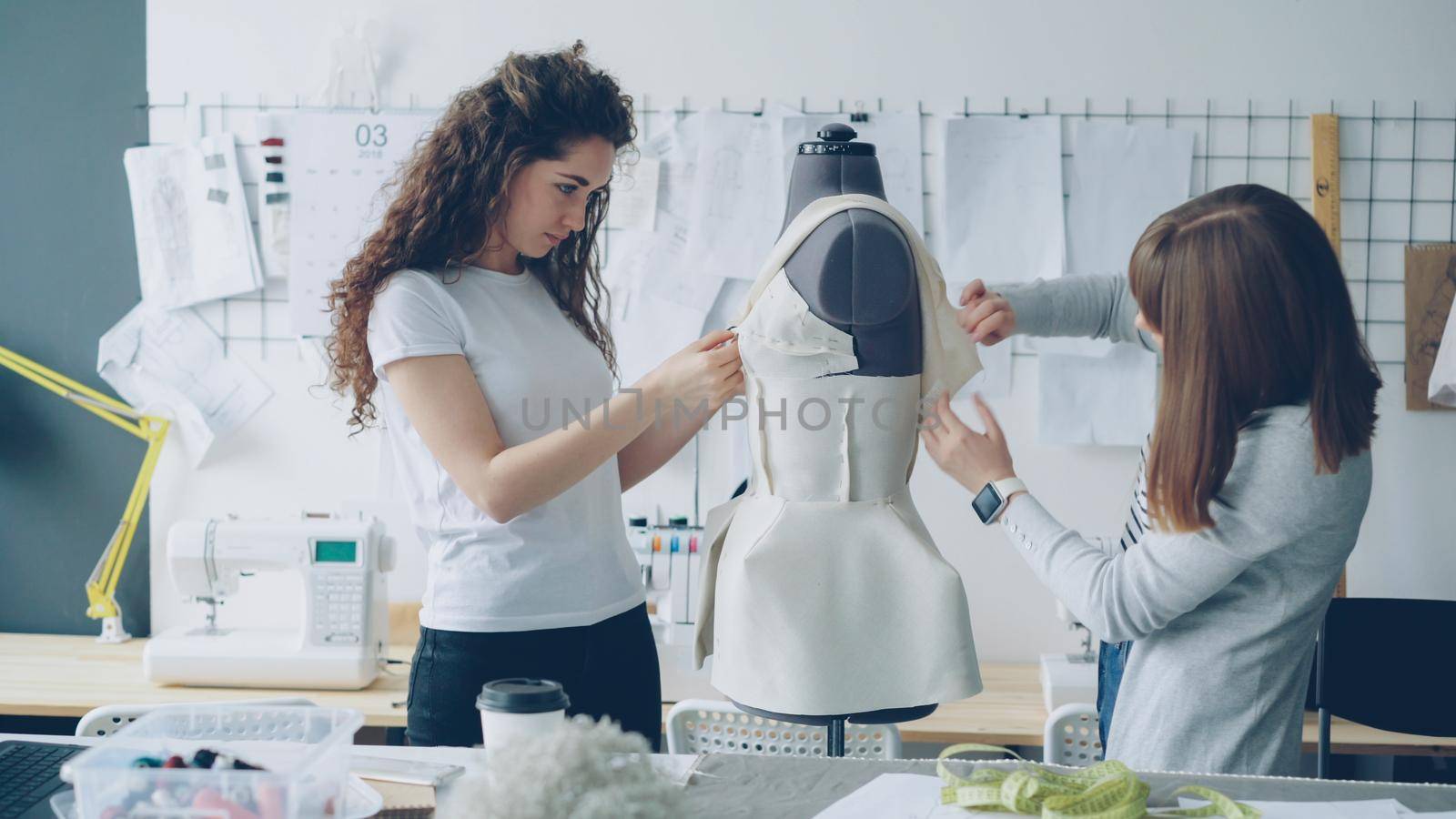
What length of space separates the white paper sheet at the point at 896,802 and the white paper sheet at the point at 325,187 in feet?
6.33

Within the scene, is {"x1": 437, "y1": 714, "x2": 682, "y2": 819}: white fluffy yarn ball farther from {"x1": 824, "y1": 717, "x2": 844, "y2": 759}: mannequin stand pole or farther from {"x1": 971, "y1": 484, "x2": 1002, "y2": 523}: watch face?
{"x1": 971, "y1": 484, "x2": 1002, "y2": 523}: watch face

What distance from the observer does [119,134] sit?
2.77 meters

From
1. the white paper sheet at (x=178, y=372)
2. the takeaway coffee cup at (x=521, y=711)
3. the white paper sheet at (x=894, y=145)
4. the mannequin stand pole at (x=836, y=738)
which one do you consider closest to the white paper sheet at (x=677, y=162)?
the white paper sheet at (x=894, y=145)

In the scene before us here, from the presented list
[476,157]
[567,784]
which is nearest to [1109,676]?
[567,784]

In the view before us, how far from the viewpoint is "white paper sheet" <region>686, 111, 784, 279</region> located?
2.63 meters

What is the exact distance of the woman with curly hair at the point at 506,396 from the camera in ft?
4.67

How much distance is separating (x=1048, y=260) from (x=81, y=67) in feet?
7.48

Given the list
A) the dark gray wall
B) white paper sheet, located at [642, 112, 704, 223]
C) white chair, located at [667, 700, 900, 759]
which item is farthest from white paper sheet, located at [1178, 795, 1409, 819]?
the dark gray wall

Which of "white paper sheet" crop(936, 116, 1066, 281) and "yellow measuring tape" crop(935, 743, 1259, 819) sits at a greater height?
"white paper sheet" crop(936, 116, 1066, 281)

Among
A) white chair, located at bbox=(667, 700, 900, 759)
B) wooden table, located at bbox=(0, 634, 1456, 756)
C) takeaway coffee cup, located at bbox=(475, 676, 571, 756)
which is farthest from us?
wooden table, located at bbox=(0, 634, 1456, 756)

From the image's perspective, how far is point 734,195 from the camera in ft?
8.69

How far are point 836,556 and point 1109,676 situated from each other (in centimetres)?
42

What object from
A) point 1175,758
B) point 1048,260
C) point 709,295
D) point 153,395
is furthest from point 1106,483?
point 153,395

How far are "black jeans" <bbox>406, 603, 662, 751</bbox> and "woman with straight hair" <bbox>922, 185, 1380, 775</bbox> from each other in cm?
50
